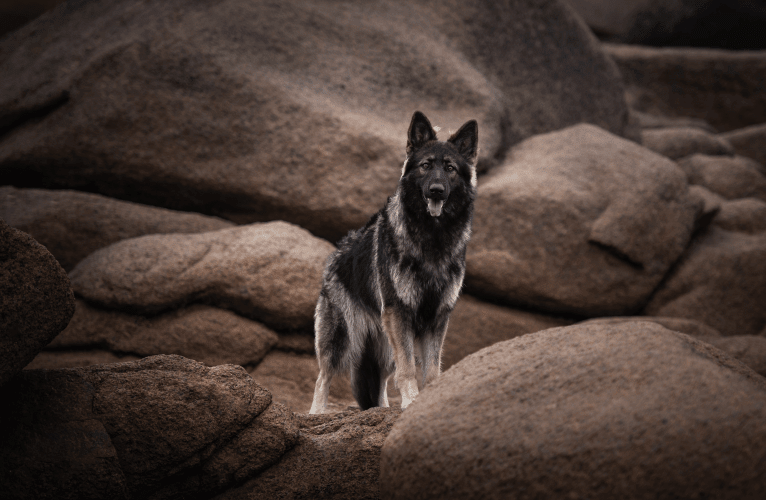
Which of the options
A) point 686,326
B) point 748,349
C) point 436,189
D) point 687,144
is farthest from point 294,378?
point 687,144

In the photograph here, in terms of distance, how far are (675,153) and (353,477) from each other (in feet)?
39.9

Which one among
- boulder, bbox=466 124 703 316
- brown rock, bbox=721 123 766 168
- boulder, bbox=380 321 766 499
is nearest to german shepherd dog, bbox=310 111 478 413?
boulder, bbox=380 321 766 499

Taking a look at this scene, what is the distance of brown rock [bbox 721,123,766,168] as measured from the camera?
1377 centimetres

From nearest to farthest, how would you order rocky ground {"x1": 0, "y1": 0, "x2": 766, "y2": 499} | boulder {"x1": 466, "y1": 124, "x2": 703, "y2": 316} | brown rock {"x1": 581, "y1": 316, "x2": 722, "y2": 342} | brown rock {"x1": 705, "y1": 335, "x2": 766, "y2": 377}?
rocky ground {"x1": 0, "y1": 0, "x2": 766, "y2": 499}, brown rock {"x1": 705, "y1": 335, "x2": 766, "y2": 377}, brown rock {"x1": 581, "y1": 316, "x2": 722, "y2": 342}, boulder {"x1": 466, "y1": 124, "x2": 703, "y2": 316}

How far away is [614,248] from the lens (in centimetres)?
809

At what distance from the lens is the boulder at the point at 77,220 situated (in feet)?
23.5

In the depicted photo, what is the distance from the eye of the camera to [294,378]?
23.0ft

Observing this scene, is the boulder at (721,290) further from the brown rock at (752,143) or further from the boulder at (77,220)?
the boulder at (77,220)

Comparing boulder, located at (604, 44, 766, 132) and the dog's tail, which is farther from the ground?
boulder, located at (604, 44, 766, 132)

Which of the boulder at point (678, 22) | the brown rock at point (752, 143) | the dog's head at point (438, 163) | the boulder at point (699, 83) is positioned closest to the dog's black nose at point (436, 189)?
the dog's head at point (438, 163)

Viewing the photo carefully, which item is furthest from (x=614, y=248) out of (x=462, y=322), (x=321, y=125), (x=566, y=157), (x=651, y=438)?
(x=651, y=438)

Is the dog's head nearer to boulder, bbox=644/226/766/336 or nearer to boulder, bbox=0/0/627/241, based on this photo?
boulder, bbox=0/0/627/241

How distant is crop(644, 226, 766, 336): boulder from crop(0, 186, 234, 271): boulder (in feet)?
24.5

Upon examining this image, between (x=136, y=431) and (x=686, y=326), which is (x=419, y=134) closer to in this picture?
(x=136, y=431)
